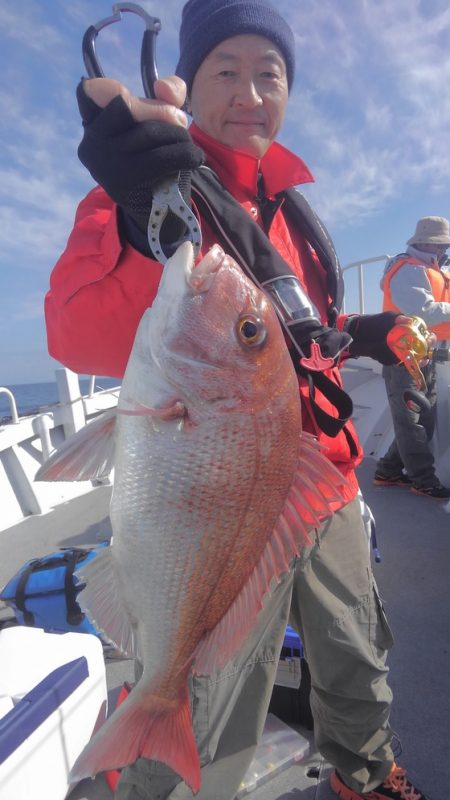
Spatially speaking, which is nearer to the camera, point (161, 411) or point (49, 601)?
point (161, 411)

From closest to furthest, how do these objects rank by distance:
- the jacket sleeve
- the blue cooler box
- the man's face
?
1. the jacket sleeve
2. the man's face
3. the blue cooler box

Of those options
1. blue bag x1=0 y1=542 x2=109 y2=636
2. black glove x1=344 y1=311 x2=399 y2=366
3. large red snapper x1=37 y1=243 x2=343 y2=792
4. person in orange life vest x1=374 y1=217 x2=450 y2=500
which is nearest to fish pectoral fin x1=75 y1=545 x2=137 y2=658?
large red snapper x1=37 y1=243 x2=343 y2=792

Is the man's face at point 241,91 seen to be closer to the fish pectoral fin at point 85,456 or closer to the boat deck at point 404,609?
the fish pectoral fin at point 85,456

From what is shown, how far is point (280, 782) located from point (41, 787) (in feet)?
3.14

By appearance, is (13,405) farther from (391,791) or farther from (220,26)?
(391,791)

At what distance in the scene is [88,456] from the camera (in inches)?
50.4

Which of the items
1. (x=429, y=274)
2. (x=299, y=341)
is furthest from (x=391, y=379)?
(x=299, y=341)

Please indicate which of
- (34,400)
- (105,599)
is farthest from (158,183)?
(34,400)

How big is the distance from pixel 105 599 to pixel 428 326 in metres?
4.57

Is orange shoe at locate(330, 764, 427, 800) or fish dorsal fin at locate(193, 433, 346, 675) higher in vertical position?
fish dorsal fin at locate(193, 433, 346, 675)

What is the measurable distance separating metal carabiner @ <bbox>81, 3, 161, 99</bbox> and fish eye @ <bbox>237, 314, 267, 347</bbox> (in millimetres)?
605

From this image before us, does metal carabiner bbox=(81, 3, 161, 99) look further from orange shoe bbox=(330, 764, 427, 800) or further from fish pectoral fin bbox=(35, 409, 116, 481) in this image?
orange shoe bbox=(330, 764, 427, 800)

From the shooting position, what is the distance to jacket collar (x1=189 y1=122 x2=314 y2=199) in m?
1.75

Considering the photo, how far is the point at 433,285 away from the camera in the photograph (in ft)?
18.5
